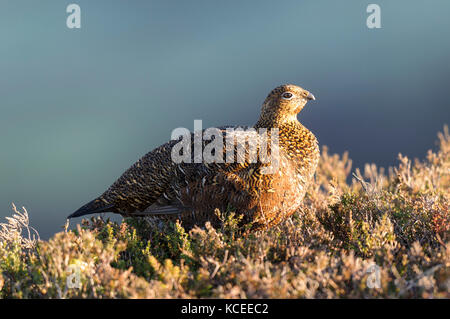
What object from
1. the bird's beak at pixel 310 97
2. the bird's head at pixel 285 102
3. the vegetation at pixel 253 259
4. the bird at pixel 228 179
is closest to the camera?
the vegetation at pixel 253 259

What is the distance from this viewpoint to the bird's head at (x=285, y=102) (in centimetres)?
451

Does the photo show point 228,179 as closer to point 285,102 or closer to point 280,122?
point 280,122

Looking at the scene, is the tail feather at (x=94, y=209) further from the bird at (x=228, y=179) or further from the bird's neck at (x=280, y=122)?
the bird's neck at (x=280, y=122)

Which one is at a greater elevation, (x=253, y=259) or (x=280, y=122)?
(x=280, y=122)

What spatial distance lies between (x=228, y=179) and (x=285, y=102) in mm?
1355

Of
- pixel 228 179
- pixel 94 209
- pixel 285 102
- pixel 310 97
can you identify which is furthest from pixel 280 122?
pixel 94 209

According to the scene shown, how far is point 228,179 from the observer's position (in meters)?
3.71

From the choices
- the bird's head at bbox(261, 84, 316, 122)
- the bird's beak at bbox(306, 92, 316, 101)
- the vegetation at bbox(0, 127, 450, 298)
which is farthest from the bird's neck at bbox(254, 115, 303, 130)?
the vegetation at bbox(0, 127, 450, 298)

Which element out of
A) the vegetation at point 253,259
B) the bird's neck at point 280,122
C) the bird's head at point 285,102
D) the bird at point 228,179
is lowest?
the vegetation at point 253,259

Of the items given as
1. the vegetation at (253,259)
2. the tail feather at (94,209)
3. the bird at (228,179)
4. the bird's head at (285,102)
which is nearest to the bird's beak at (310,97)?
the bird's head at (285,102)

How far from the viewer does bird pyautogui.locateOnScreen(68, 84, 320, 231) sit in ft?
12.2

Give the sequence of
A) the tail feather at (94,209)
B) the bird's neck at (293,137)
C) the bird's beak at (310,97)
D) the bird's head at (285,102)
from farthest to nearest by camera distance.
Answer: the bird's beak at (310,97) < the bird's head at (285,102) < the tail feather at (94,209) < the bird's neck at (293,137)

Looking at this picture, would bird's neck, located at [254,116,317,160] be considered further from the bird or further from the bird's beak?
the bird's beak
